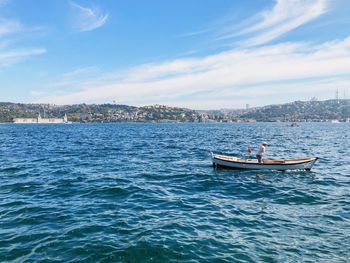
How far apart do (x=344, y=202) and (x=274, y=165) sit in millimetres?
12926

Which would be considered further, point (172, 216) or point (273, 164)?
point (273, 164)

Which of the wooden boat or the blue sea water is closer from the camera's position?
the blue sea water

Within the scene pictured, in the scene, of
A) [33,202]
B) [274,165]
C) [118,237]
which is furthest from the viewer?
[274,165]

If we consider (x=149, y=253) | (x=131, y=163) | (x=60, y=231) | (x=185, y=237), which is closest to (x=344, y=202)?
(x=185, y=237)

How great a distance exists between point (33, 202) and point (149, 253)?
10732 millimetres

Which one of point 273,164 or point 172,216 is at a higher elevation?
point 273,164

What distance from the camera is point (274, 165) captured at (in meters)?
34.8

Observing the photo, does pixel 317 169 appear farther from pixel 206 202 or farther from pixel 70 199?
pixel 70 199

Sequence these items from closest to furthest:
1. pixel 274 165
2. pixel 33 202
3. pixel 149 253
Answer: pixel 149 253, pixel 33 202, pixel 274 165

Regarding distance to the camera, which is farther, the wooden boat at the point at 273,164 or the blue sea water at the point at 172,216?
the wooden boat at the point at 273,164

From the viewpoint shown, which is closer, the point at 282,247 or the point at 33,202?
the point at 282,247

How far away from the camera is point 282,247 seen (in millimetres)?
14500

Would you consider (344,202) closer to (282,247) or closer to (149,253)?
(282,247)

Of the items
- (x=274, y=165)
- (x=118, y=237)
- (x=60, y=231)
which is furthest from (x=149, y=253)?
(x=274, y=165)
